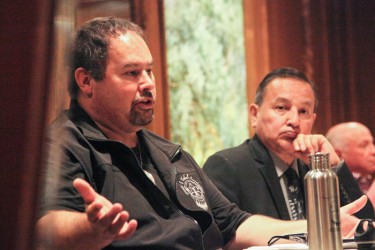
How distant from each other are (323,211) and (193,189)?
0.69m

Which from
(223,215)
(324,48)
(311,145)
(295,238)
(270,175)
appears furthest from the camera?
(324,48)

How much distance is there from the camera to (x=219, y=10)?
4.08 meters

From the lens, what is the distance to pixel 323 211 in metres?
1.24

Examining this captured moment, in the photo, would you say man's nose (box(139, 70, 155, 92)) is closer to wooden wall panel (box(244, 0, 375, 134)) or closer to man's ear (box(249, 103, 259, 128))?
man's ear (box(249, 103, 259, 128))

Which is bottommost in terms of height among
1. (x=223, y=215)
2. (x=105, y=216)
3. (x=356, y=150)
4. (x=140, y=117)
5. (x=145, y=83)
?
(x=356, y=150)

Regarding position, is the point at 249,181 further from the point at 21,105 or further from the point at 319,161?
the point at 21,105

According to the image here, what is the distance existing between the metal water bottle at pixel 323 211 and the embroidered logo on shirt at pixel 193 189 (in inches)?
24.1

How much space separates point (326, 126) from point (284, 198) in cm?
224

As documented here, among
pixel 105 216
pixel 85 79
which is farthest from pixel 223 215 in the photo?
pixel 105 216

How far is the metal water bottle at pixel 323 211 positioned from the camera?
1.23 meters

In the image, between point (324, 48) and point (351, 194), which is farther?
point (324, 48)

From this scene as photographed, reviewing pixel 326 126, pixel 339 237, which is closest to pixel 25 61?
pixel 339 237

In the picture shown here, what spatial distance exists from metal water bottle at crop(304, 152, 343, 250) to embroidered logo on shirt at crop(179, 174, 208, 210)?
61 centimetres

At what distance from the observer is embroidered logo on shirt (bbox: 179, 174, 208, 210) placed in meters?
1.84
